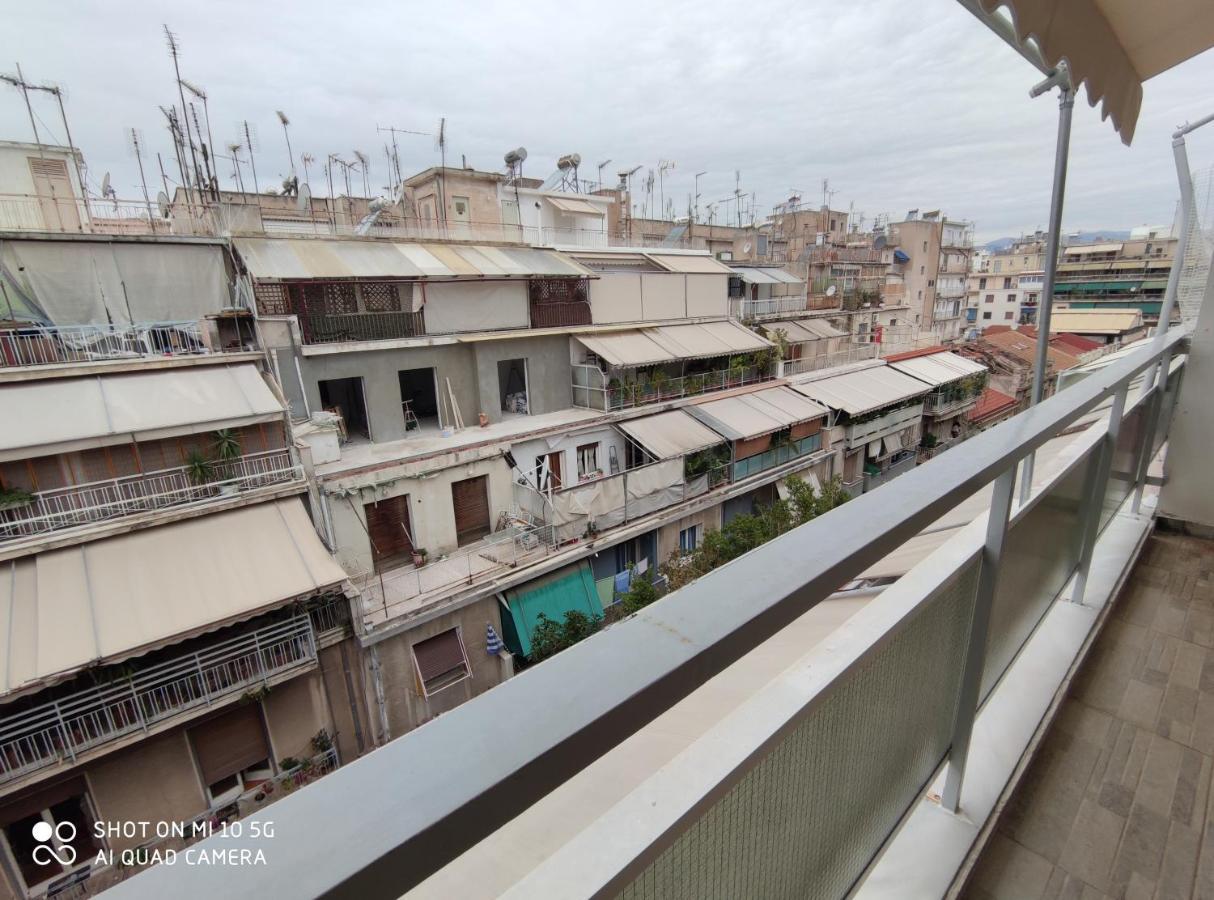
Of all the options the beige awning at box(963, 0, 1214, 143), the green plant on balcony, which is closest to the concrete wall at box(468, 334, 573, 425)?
the green plant on balcony

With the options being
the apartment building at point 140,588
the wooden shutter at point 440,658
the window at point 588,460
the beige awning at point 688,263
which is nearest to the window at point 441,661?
the wooden shutter at point 440,658

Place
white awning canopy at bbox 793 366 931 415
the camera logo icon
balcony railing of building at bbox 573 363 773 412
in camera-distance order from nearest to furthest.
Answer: the camera logo icon → balcony railing of building at bbox 573 363 773 412 → white awning canopy at bbox 793 366 931 415

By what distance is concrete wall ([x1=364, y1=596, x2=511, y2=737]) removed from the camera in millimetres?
9055

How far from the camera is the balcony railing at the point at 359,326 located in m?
10.5

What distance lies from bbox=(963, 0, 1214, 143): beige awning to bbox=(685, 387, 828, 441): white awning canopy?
441 inches

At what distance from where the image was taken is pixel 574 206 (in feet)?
62.6

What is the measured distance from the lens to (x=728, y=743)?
729mm

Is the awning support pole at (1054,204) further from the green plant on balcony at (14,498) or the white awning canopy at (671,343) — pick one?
the white awning canopy at (671,343)

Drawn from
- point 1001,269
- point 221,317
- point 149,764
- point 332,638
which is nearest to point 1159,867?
point 332,638

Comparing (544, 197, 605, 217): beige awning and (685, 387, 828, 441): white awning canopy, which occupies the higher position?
(544, 197, 605, 217): beige awning

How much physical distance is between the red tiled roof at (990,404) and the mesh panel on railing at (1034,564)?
23695mm

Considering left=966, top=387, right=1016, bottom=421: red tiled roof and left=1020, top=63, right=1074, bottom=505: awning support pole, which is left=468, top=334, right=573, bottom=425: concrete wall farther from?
left=966, top=387, right=1016, bottom=421: red tiled roof

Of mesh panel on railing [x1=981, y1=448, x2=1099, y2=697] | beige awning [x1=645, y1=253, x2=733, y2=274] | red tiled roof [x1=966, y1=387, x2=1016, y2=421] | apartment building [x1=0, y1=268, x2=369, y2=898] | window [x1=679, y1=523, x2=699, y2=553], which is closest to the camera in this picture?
mesh panel on railing [x1=981, y1=448, x2=1099, y2=697]

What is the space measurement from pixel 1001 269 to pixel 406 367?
51.0 m
